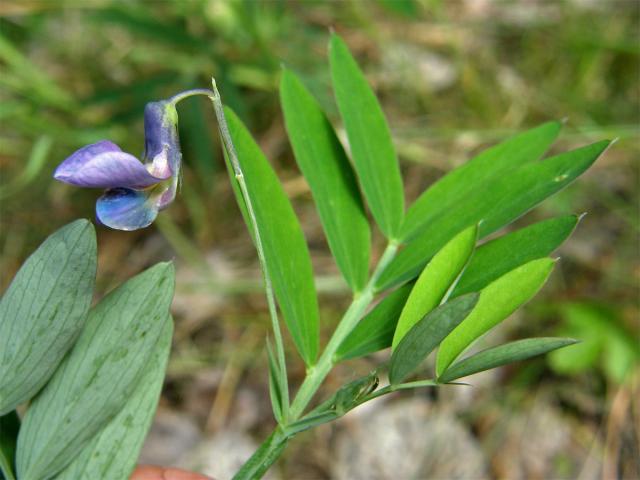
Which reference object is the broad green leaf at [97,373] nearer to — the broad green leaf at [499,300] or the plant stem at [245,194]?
the plant stem at [245,194]

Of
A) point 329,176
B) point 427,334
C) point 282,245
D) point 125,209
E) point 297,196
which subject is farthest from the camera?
point 297,196

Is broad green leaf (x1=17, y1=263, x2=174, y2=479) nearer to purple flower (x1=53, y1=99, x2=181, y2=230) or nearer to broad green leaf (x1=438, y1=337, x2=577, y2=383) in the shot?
purple flower (x1=53, y1=99, x2=181, y2=230)

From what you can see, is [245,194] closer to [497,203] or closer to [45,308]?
[45,308]

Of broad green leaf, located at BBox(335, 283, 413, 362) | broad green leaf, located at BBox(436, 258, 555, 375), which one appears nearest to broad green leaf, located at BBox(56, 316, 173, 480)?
broad green leaf, located at BBox(335, 283, 413, 362)

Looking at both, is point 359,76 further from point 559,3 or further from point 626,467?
point 559,3

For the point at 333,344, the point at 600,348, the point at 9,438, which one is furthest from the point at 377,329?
the point at 600,348

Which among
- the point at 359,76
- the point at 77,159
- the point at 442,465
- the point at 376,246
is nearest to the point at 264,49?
the point at 376,246
